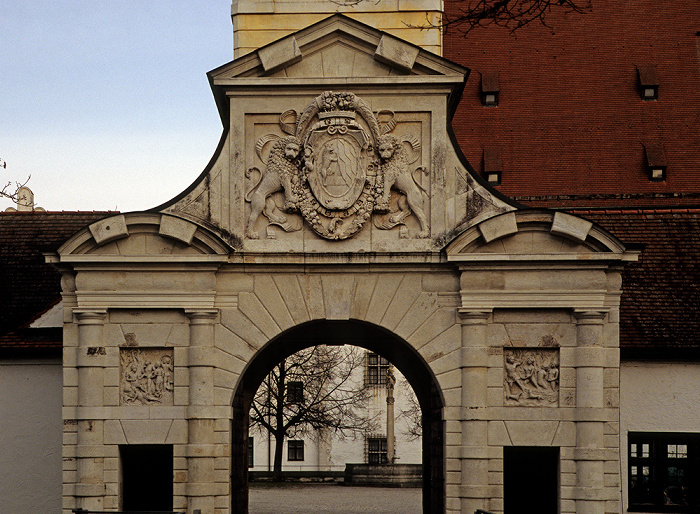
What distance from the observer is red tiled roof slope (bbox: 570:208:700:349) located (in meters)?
17.4

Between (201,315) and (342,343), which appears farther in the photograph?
(342,343)

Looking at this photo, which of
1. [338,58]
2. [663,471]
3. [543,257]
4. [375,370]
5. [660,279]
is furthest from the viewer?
[375,370]

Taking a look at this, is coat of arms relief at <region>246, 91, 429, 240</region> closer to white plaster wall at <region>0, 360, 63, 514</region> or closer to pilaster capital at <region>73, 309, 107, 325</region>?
pilaster capital at <region>73, 309, 107, 325</region>

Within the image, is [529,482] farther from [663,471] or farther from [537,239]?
[537,239]

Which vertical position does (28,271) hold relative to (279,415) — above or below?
above

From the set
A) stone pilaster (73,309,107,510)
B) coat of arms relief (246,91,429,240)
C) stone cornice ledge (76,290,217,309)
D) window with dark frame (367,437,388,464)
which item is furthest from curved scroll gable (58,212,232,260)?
window with dark frame (367,437,388,464)

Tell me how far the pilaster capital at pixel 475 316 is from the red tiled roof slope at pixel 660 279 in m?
2.93

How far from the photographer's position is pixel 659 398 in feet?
56.5

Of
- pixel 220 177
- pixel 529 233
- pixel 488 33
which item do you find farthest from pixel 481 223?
pixel 488 33

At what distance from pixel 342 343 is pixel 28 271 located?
590cm

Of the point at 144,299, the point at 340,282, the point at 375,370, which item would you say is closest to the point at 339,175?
the point at 340,282

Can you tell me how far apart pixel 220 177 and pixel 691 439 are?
8362 mm

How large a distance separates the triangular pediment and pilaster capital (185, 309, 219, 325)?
10.7ft

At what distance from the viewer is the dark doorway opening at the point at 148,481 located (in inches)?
642
